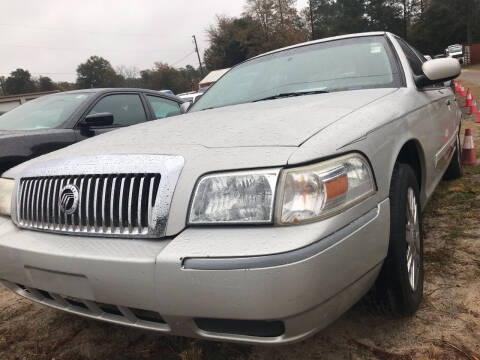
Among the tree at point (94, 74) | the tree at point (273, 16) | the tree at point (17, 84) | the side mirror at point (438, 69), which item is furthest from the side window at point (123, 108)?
the tree at point (17, 84)

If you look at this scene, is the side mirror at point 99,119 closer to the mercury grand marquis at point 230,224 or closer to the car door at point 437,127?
the mercury grand marquis at point 230,224

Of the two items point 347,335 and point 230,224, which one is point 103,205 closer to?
point 230,224

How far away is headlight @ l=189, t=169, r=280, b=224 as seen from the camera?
129cm

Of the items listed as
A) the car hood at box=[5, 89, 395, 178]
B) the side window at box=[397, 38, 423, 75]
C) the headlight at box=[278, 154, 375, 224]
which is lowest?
the headlight at box=[278, 154, 375, 224]

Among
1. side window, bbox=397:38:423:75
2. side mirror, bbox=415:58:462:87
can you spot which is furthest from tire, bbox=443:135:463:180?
side mirror, bbox=415:58:462:87

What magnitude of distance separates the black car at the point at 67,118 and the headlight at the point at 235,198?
263 centimetres

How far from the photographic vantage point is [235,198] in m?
1.33

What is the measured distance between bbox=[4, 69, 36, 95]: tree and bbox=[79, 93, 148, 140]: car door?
73.6m

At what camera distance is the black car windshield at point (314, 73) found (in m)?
2.35

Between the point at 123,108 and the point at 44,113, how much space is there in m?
0.81

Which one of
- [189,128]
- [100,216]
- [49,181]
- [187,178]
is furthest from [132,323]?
[189,128]

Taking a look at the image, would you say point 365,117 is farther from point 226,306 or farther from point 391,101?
point 226,306

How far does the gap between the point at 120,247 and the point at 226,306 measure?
0.44 metres

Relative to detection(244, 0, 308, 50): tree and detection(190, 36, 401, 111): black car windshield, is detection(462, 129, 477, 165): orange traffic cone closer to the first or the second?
detection(190, 36, 401, 111): black car windshield
